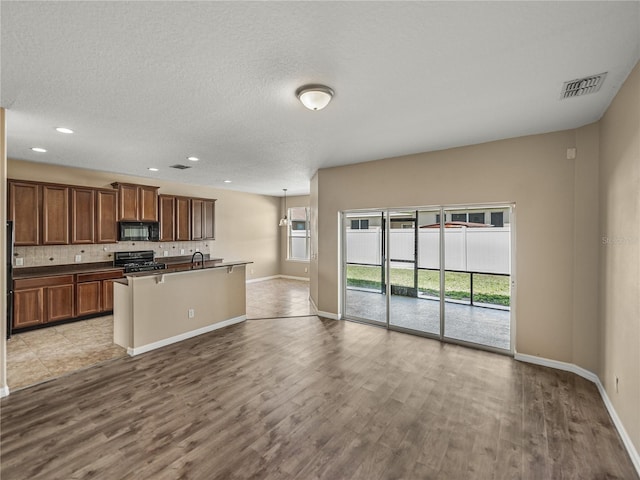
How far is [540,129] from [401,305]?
3.14 metres

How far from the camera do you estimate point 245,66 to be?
216 cm

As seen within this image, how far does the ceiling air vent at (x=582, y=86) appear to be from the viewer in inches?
90.8

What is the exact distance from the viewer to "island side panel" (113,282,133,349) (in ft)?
12.6

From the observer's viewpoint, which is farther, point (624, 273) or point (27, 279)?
point (27, 279)

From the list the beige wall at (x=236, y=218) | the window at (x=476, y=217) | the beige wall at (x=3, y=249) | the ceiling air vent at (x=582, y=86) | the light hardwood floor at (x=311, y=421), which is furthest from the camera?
the beige wall at (x=236, y=218)

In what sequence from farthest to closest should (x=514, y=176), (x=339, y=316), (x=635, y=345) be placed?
1. (x=339, y=316)
2. (x=514, y=176)
3. (x=635, y=345)

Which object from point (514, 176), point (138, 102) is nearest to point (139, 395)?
point (138, 102)

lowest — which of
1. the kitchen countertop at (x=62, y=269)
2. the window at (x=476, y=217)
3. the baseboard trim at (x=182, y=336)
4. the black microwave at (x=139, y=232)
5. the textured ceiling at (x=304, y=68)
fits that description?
the baseboard trim at (x=182, y=336)

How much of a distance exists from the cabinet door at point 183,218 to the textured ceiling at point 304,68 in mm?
3002

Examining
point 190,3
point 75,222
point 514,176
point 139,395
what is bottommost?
point 139,395

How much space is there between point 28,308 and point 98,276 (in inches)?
40.1

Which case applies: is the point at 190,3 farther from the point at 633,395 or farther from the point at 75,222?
the point at 75,222

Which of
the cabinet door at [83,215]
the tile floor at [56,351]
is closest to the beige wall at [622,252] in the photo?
the tile floor at [56,351]

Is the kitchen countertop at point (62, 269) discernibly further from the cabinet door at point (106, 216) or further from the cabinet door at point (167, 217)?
the cabinet door at point (167, 217)
